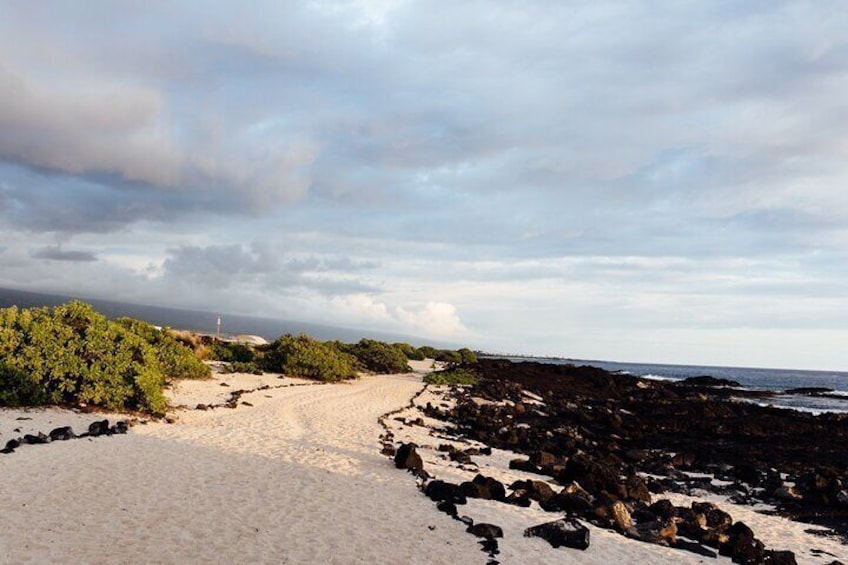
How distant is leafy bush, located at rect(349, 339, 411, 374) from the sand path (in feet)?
92.9

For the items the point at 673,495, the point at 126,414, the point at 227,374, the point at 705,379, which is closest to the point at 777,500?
the point at 673,495

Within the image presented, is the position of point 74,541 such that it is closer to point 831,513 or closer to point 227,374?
point 831,513

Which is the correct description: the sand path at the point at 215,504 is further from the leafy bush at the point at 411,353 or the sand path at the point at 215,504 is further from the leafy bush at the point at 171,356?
the leafy bush at the point at 411,353

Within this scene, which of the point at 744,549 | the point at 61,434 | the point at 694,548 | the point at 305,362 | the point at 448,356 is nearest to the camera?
the point at 744,549

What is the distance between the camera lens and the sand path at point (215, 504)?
919 centimetres

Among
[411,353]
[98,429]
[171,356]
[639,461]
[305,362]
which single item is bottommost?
[639,461]

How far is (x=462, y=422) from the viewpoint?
1061 inches

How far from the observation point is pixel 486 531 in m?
10.6

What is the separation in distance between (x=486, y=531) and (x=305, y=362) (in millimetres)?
27255

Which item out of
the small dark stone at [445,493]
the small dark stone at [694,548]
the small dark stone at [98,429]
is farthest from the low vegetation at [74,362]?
the small dark stone at [694,548]

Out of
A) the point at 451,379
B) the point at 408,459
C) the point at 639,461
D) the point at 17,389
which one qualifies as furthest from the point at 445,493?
the point at 451,379

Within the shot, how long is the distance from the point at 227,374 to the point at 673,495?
25.7 meters

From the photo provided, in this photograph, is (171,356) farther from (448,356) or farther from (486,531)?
(448,356)

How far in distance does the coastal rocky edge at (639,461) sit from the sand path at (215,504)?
115 centimetres
